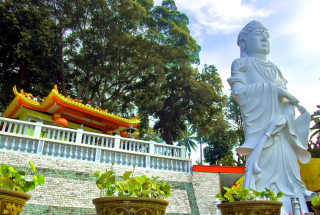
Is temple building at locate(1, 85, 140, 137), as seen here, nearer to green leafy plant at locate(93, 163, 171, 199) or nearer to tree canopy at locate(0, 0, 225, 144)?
tree canopy at locate(0, 0, 225, 144)

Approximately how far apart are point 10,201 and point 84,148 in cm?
548

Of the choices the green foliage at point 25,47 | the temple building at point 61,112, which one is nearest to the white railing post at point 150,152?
the temple building at point 61,112

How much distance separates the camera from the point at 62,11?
1630 centimetres

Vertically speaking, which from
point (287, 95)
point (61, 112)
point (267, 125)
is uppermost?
point (61, 112)

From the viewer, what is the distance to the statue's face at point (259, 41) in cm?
828

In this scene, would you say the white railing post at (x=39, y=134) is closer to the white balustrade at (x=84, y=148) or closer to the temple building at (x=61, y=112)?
the white balustrade at (x=84, y=148)

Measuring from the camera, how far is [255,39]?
8312 mm

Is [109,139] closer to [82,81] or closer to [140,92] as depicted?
[140,92]

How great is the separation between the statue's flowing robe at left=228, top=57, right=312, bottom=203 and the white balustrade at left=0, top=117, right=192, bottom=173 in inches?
89.5

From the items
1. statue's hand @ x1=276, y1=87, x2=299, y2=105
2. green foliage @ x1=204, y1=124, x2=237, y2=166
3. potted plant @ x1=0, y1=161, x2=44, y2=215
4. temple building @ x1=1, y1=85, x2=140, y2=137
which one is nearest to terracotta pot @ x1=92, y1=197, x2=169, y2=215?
potted plant @ x1=0, y1=161, x2=44, y2=215

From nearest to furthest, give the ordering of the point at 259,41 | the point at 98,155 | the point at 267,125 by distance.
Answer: the point at 267,125, the point at 98,155, the point at 259,41

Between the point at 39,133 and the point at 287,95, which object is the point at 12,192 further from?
the point at 287,95

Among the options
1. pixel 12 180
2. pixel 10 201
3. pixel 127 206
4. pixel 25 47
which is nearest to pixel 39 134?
pixel 12 180

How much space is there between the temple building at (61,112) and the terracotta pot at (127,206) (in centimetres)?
797
